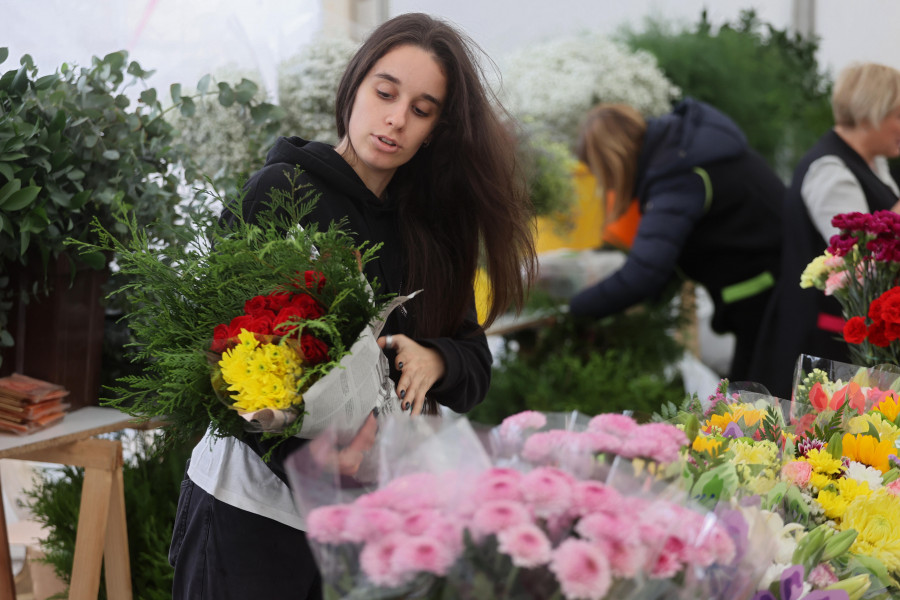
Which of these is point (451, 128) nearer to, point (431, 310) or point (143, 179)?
point (431, 310)

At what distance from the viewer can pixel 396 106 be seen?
1.28 metres

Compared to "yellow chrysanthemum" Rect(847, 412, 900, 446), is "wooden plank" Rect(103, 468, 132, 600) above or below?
below

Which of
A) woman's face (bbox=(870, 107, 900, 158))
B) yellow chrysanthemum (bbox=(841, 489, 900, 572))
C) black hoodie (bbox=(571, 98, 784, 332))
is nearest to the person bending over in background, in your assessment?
black hoodie (bbox=(571, 98, 784, 332))

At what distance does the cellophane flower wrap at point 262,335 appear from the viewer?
2.85 feet

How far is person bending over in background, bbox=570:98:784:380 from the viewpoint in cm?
301

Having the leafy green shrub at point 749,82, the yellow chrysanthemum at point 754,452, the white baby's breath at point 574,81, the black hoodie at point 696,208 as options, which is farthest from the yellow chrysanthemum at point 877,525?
the leafy green shrub at point 749,82

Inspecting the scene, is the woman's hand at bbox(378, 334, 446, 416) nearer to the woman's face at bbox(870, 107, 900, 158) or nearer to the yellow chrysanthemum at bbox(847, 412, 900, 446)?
the yellow chrysanthemum at bbox(847, 412, 900, 446)

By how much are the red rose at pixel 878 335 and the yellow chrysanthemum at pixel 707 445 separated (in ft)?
2.27

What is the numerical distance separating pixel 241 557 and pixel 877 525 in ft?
2.56

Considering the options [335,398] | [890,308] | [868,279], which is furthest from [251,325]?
[868,279]

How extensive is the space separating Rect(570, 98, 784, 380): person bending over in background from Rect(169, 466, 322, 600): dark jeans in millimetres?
2099

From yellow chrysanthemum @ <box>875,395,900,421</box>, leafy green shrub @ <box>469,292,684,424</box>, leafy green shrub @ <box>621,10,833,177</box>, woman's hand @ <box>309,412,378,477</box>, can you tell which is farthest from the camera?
leafy green shrub @ <box>621,10,833,177</box>

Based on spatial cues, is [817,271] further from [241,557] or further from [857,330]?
[241,557]

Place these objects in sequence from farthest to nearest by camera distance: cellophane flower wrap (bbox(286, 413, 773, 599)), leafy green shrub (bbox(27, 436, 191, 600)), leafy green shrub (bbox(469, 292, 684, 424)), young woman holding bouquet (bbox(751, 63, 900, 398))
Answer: leafy green shrub (bbox(469, 292, 684, 424)) < young woman holding bouquet (bbox(751, 63, 900, 398)) < leafy green shrub (bbox(27, 436, 191, 600)) < cellophane flower wrap (bbox(286, 413, 773, 599))
